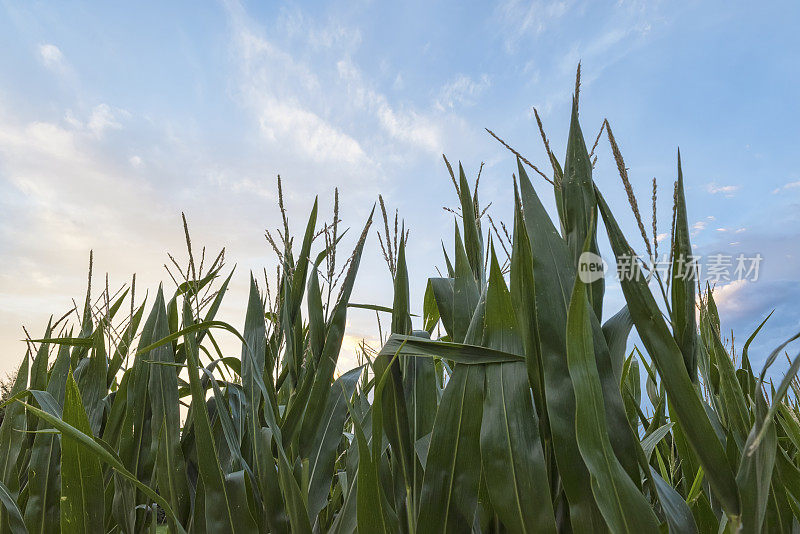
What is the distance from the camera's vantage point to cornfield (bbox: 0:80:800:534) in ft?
1.36

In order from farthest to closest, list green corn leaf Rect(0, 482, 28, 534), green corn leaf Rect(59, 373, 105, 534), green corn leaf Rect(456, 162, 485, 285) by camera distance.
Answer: green corn leaf Rect(0, 482, 28, 534)
green corn leaf Rect(59, 373, 105, 534)
green corn leaf Rect(456, 162, 485, 285)

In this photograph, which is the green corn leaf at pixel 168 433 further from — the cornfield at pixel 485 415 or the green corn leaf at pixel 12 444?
the green corn leaf at pixel 12 444

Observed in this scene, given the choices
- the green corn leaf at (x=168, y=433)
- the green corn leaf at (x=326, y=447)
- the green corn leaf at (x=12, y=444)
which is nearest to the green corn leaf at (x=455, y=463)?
the green corn leaf at (x=326, y=447)

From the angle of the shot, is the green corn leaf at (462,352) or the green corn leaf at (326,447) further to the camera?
the green corn leaf at (326,447)

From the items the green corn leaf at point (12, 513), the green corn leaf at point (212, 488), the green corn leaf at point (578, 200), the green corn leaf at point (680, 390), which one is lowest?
the green corn leaf at point (12, 513)

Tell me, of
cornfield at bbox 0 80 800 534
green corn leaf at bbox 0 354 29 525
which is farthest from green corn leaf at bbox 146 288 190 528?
green corn leaf at bbox 0 354 29 525

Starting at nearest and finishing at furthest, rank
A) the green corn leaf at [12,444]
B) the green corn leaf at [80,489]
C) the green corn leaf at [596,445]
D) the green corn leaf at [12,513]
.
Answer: the green corn leaf at [596,445] < the green corn leaf at [80,489] < the green corn leaf at [12,513] < the green corn leaf at [12,444]

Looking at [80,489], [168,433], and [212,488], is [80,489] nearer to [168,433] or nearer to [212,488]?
[168,433]

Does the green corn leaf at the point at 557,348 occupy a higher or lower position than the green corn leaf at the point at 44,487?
higher

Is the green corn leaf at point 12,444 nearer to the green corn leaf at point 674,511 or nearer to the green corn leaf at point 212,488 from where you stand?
the green corn leaf at point 212,488

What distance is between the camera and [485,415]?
478 mm

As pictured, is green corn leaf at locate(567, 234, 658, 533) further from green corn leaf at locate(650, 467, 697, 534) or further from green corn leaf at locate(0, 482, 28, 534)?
green corn leaf at locate(0, 482, 28, 534)

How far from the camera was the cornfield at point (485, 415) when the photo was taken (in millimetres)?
416

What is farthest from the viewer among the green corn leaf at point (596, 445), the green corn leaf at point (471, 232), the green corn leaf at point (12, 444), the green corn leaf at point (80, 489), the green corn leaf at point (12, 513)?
the green corn leaf at point (12, 444)
